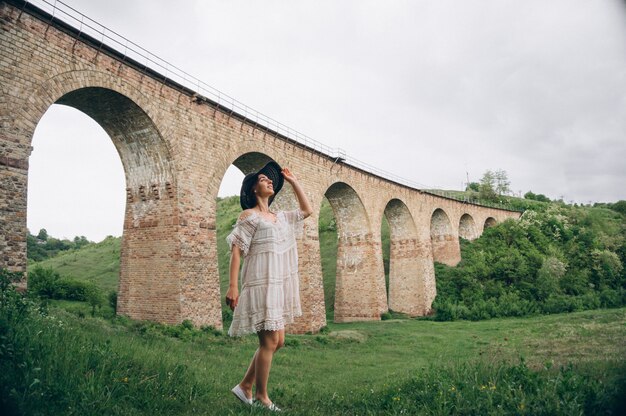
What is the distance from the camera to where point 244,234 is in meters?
4.04

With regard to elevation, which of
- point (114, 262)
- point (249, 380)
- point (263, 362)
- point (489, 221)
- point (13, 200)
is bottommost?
point (249, 380)

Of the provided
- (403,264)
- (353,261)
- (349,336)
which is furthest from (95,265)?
(349,336)

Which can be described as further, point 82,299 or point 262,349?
point 82,299

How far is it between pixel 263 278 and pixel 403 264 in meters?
24.0

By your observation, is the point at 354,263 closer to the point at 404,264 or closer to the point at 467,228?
the point at 404,264

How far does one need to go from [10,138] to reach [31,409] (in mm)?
7937

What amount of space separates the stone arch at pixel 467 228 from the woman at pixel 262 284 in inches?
1405

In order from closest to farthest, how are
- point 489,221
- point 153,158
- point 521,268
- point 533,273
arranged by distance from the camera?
point 153,158 → point 521,268 → point 533,273 → point 489,221

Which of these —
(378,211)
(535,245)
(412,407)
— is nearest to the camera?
(412,407)

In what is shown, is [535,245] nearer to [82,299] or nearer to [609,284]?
[609,284]

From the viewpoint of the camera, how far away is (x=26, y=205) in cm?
863

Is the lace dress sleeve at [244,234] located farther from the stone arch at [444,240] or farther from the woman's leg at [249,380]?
the stone arch at [444,240]

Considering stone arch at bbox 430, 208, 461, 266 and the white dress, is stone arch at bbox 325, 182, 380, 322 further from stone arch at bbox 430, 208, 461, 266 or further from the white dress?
the white dress

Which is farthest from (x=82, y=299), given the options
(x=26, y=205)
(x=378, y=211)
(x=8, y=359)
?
(x=378, y=211)
